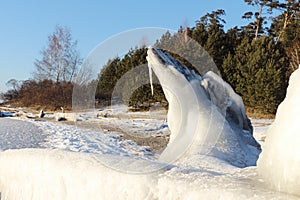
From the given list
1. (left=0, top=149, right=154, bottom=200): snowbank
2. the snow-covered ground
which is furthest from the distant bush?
the snow-covered ground

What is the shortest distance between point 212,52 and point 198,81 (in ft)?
42.6

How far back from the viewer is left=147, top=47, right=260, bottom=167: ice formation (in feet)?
9.73

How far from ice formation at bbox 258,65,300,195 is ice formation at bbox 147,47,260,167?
1680 millimetres

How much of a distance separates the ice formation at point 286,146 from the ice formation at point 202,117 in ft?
5.51

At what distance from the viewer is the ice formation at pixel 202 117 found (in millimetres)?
2965

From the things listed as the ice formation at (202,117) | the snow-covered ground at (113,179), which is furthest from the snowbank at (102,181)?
the ice formation at (202,117)

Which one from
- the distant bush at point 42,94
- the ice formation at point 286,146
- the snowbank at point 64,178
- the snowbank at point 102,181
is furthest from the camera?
the distant bush at point 42,94

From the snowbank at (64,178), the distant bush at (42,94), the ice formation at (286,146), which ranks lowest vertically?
the snowbank at (64,178)

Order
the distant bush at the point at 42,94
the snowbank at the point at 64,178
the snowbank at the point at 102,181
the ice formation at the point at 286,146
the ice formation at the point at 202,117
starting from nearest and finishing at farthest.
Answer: the ice formation at the point at 286,146 → the snowbank at the point at 102,181 → the snowbank at the point at 64,178 → the ice formation at the point at 202,117 → the distant bush at the point at 42,94

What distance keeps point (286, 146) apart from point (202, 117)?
7.08 ft

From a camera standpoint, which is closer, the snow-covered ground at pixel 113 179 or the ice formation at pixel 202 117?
the snow-covered ground at pixel 113 179

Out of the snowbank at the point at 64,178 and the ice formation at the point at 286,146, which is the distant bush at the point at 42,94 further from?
the ice formation at the point at 286,146

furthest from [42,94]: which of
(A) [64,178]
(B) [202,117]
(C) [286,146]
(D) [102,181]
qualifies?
(C) [286,146]

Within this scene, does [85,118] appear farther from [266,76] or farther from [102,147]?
[266,76]
